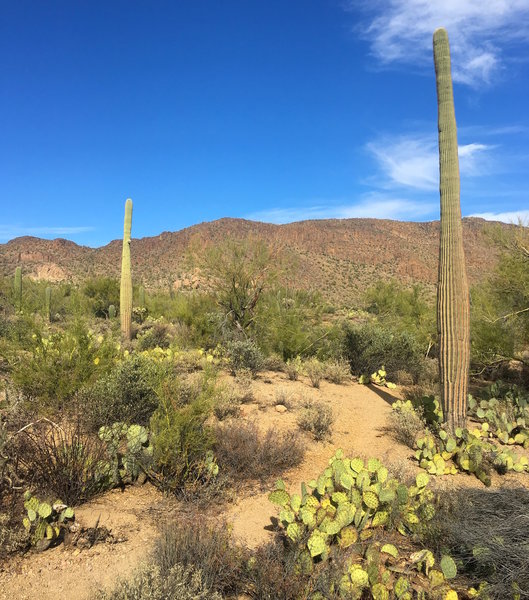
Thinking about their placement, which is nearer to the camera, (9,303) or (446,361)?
(446,361)

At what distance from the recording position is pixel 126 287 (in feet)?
48.4

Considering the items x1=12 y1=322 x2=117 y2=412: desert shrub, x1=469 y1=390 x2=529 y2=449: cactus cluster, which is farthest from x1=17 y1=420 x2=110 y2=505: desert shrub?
x1=469 y1=390 x2=529 y2=449: cactus cluster

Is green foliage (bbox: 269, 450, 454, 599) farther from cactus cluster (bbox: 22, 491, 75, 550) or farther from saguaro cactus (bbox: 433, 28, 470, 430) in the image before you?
saguaro cactus (bbox: 433, 28, 470, 430)

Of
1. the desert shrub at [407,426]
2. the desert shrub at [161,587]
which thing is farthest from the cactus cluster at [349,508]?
the desert shrub at [407,426]

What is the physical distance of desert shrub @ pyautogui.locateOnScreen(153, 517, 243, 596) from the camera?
2.94 m

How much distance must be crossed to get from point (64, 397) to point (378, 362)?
7956 mm

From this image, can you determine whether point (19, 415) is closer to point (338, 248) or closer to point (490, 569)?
point (490, 569)

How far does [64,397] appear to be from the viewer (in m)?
6.05

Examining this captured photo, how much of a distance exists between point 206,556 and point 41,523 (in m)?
1.38

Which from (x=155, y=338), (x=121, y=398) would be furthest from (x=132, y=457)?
(x=155, y=338)

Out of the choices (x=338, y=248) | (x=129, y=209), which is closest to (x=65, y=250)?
(x=338, y=248)

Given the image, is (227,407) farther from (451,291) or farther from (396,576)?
(396,576)

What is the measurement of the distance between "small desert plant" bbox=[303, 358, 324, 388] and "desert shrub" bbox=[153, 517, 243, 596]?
22.9ft

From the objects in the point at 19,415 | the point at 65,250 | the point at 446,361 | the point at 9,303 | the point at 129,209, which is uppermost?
the point at 65,250
